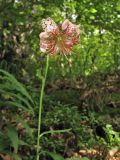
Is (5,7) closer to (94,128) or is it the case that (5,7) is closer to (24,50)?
(24,50)

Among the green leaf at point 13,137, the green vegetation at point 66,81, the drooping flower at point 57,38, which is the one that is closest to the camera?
the drooping flower at point 57,38

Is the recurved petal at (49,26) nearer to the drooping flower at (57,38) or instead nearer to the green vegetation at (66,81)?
the drooping flower at (57,38)

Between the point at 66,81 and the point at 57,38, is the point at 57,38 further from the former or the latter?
the point at 66,81

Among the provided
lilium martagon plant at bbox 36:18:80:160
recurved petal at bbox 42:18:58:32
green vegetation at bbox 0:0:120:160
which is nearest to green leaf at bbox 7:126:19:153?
green vegetation at bbox 0:0:120:160

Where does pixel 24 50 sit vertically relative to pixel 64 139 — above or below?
above

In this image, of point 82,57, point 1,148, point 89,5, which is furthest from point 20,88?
point 82,57

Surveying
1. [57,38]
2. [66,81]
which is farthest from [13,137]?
[66,81]

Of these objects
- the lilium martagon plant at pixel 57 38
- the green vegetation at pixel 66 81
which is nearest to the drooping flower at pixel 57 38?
the lilium martagon plant at pixel 57 38

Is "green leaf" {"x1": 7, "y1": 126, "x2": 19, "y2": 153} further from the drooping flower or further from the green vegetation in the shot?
the drooping flower
